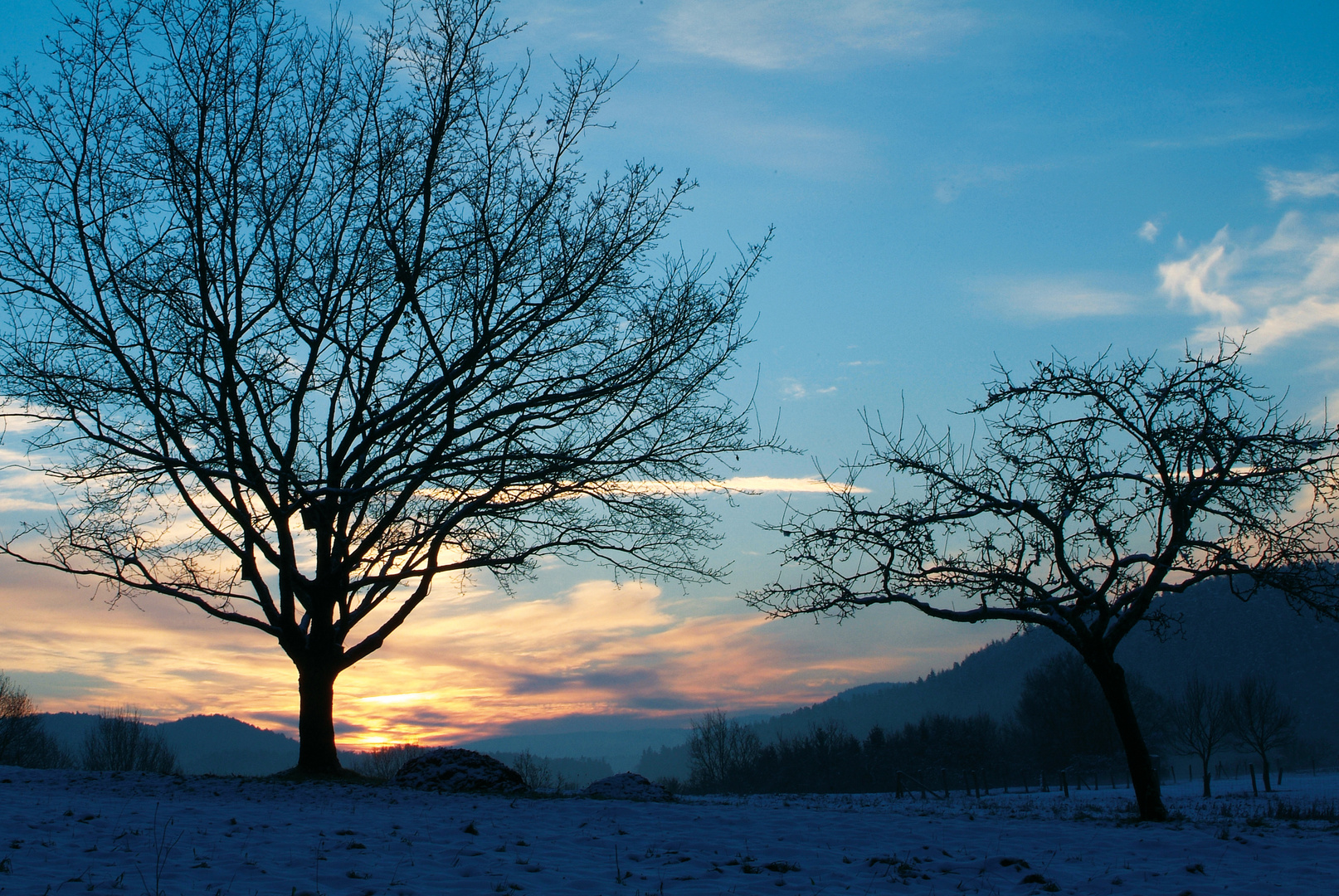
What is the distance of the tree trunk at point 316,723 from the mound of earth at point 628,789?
15.7 feet

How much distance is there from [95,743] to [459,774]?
78.5 meters

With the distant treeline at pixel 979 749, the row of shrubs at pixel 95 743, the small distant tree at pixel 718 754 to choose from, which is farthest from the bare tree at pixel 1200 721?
the row of shrubs at pixel 95 743

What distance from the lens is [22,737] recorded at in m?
60.9

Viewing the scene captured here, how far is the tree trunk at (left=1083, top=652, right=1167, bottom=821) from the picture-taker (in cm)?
1332

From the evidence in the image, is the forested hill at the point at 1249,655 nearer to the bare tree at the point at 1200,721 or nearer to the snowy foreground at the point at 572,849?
the bare tree at the point at 1200,721

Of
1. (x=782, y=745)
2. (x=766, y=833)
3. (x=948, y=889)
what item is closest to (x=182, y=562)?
(x=766, y=833)

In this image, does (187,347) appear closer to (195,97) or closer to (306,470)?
(306,470)

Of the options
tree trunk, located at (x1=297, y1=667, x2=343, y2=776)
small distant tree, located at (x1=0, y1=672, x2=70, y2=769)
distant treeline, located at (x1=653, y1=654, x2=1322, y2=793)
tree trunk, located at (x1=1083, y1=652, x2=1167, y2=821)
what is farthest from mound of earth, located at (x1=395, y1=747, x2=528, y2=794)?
distant treeline, located at (x1=653, y1=654, x2=1322, y2=793)

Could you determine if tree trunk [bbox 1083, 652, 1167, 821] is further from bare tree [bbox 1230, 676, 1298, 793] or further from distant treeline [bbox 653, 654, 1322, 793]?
distant treeline [bbox 653, 654, 1322, 793]

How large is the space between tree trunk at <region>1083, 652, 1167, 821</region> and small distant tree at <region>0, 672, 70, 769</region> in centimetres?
6295

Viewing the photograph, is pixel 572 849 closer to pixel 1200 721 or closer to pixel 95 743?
pixel 1200 721

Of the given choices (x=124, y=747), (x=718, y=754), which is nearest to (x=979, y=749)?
(x=718, y=754)

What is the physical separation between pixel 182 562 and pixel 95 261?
5.49 m

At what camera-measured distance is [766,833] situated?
10.2m
